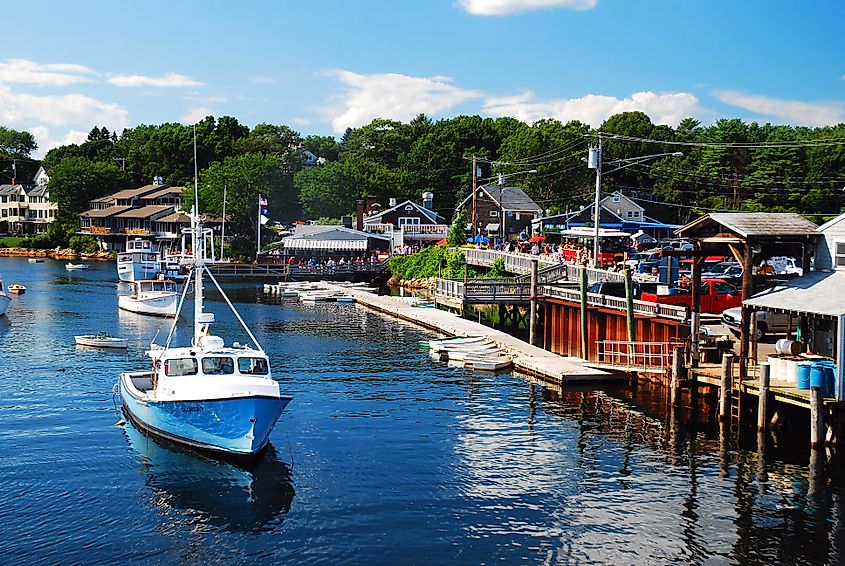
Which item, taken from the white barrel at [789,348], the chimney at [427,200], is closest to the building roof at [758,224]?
the white barrel at [789,348]

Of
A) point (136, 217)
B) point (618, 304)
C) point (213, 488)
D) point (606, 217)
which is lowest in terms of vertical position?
point (213, 488)

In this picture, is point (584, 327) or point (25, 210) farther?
point (25, 210)

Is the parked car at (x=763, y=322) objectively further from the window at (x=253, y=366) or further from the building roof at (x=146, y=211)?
the building roof at (x=146, y=211)

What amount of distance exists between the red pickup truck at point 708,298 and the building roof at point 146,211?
122717 millimetres

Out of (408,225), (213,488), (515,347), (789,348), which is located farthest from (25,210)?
(789,348)

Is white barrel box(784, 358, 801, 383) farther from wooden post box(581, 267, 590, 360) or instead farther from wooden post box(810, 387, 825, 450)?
wooden post box(581, 267, 590, 360)

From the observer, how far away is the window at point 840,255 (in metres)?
37.0

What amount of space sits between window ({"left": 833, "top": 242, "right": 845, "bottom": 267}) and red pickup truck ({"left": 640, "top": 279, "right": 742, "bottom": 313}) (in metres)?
9.53

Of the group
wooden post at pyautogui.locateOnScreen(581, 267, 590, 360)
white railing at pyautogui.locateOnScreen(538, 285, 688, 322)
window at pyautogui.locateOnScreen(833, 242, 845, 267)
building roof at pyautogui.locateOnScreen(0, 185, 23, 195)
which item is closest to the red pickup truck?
white railing at pyautogui.locateOnScreen(538, 285, 688, 322)

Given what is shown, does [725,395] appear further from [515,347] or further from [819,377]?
[515,347]

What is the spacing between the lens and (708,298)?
48000 millimetres

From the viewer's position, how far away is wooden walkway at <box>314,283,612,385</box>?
143ft

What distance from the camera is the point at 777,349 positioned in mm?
35562

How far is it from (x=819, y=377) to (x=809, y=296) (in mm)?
4515
